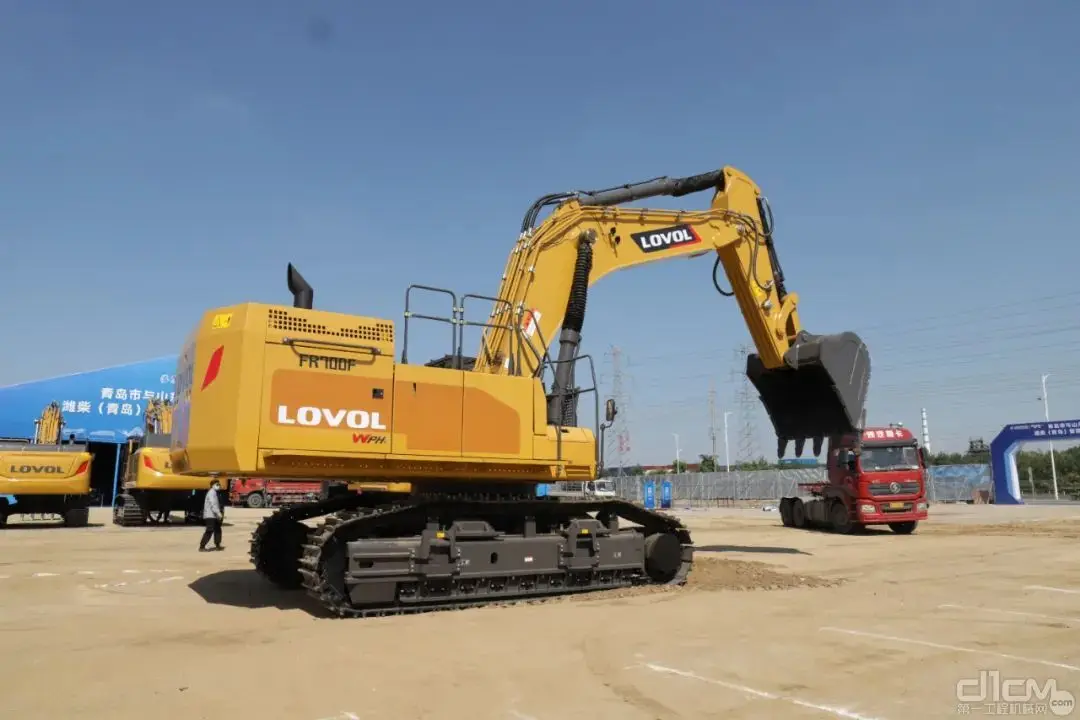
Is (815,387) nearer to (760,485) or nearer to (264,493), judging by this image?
(264,493)

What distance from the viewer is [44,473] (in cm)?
2258

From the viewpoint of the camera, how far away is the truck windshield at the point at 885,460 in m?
22.4

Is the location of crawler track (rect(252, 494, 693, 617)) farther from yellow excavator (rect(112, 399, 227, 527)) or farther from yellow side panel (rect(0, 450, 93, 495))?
yellow side panel (rect(0, 450, 93, 495))

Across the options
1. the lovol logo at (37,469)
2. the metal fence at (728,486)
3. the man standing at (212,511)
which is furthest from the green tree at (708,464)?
the man standing at (212,511)

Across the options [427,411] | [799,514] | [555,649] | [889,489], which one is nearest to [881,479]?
[889,489]

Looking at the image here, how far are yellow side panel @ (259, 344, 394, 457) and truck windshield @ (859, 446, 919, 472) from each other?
17.6 meters

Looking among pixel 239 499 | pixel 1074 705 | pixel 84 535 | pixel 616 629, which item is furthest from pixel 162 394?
pixel 1074 705

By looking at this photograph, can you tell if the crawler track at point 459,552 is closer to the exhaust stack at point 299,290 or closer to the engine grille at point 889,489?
the exhaust stack at point 299,290

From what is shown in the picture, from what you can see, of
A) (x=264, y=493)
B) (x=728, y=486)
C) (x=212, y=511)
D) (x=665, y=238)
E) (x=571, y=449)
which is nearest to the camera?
(x=571, y=449)

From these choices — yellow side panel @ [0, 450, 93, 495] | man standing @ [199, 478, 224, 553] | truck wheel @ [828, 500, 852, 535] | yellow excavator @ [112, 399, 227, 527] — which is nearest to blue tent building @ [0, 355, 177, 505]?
yellow excavator @ [112, 399, 227, 527]

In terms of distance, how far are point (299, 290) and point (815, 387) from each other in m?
10.1

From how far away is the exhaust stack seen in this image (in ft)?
30.7

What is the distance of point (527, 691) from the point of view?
573 centimetres

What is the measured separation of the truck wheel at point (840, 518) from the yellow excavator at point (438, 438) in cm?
1357
